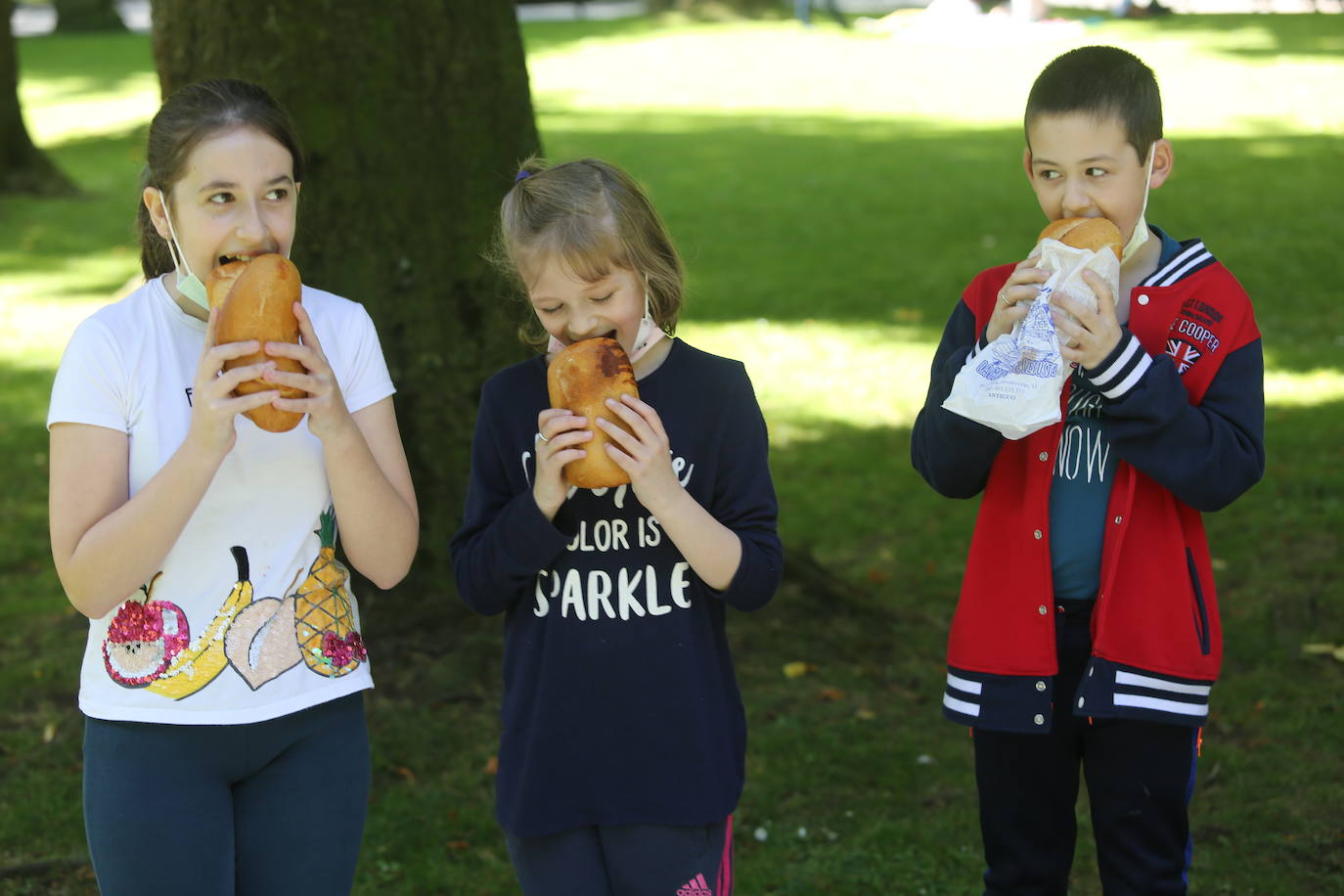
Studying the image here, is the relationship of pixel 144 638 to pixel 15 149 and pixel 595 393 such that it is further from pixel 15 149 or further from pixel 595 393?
pixel 15 149

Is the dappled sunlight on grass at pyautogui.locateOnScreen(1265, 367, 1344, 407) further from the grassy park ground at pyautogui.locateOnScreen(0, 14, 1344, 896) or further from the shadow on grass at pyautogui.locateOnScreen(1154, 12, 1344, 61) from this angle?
the shadow on grass at pyautogui.locateOnScreen(1154, 12, 1344, 61)

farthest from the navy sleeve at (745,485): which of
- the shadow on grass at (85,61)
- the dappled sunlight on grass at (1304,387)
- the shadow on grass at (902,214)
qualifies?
the shadow on grass at (85,61)

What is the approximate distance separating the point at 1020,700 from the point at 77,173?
18.0m

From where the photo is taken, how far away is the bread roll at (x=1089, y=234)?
2.80 m

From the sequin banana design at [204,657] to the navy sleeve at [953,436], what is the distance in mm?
1358

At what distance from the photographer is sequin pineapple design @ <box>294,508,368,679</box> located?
2656 millimetres

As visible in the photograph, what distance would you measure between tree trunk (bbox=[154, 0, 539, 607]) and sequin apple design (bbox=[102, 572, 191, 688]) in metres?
2.39

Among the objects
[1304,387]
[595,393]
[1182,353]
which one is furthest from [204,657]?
[1304,387]

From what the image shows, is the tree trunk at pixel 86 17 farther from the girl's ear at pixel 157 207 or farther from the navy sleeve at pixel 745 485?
the navy sleeve at pixel 745 485

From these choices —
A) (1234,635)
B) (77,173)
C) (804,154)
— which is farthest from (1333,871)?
(77,173)

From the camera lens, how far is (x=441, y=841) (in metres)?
4.36

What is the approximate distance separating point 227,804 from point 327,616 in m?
0.37

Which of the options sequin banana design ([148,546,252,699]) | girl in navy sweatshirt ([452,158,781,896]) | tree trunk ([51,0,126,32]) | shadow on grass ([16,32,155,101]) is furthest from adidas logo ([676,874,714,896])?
tree trunk ([51,0,126,32])

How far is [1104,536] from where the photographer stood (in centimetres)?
292
